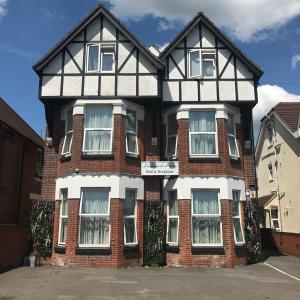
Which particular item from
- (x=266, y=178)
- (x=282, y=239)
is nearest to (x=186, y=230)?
(x=282, y=239)

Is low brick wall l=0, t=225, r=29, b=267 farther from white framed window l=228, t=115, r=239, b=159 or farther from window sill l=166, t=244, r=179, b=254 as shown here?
white framed window l=228, t=115, r=239, b=159

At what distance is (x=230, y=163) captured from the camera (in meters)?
16.6

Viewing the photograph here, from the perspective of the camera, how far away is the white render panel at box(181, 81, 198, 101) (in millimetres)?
16906

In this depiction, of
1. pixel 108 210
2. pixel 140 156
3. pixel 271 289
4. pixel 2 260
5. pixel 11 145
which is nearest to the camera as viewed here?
pixel 271 289

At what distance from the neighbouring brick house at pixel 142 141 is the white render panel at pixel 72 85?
→ 0.04 meters

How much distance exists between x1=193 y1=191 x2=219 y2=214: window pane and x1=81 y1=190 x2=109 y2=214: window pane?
139 inches

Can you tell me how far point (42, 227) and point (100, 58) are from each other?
23.7 feet

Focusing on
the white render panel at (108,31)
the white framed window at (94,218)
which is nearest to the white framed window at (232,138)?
the white framed window at (94,218)

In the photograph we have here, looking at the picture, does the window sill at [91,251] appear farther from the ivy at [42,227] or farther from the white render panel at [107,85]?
the white render panel at [107,85]

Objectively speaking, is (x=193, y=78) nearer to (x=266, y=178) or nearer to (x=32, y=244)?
(x=32, y=244)

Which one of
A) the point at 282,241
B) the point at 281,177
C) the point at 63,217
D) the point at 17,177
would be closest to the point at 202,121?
the point at 63,217


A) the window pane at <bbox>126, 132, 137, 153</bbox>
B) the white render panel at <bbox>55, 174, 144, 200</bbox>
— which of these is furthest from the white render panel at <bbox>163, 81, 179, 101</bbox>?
the white render panel at <bbox>55, 174, 144, 200</bbox>

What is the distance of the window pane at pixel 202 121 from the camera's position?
16.8m

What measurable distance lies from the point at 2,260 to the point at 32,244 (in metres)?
2.06
